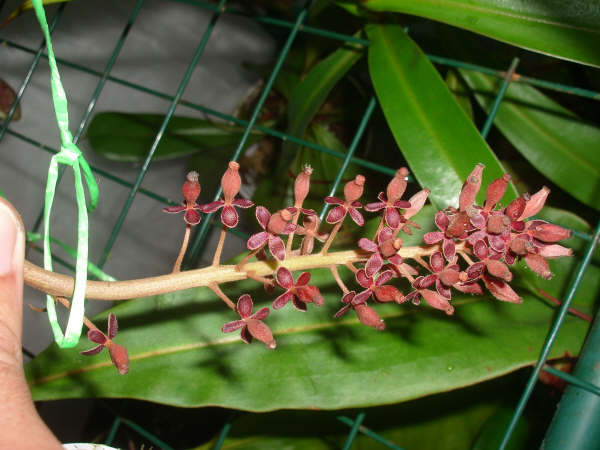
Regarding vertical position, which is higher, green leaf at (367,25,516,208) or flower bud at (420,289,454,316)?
green leaf at (367,25,516,208)

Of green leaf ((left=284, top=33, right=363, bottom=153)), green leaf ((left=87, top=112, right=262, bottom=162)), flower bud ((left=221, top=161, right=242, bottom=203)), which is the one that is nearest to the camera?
flower bud ((left=221, top=161, right=242, bottom=203))

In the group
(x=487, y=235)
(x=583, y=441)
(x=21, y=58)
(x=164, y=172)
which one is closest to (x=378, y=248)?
(x=487, y=235)

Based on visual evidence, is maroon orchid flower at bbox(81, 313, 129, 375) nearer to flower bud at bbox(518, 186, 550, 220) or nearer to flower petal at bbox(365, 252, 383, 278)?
flower petal at bbox(365, 252, 383, 278)

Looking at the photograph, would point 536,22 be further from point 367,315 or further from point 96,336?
point 96,336

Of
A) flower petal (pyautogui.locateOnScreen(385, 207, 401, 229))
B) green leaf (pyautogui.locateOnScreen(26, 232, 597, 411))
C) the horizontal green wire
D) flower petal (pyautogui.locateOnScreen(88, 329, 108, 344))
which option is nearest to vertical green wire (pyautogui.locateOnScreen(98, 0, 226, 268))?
green leaf (pyautogui.locateOnScreen(26, 232, 597, 411))

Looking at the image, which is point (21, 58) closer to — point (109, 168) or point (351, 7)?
point (109, 168)

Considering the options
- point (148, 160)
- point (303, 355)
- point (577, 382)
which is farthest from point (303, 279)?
point (148, 160)

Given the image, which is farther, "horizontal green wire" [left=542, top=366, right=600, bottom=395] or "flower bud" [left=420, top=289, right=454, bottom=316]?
"horizontal green wire" [left=542, top=366, right=600, bottom=395]
